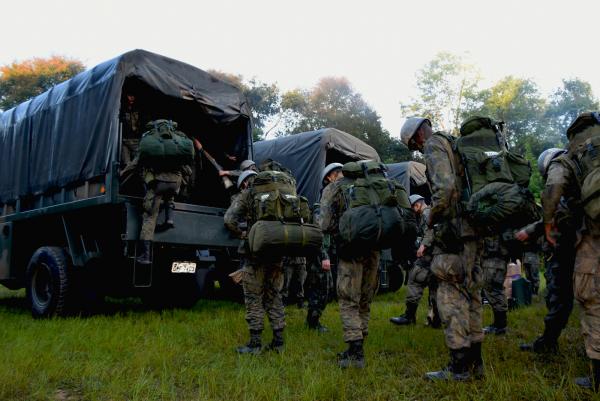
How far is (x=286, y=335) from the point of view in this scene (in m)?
5.20

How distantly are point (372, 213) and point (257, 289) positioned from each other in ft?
4.47

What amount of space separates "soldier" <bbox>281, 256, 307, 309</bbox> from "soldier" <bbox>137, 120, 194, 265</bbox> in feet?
6.12

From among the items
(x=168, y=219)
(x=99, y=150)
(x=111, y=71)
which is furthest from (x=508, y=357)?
(x=111, y=71)

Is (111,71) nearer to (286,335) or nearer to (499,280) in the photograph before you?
(286,335)

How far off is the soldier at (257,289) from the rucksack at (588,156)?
2506mm

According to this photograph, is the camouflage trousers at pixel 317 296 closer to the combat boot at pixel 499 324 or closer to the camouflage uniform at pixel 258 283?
the camouflage uniform at pixel 258 283

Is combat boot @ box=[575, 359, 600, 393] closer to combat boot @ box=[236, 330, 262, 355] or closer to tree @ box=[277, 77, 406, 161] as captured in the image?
combat boot @ box=[236, 330, 262, 355]

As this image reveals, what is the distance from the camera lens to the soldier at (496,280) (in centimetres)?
538

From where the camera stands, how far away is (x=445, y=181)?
3.54m

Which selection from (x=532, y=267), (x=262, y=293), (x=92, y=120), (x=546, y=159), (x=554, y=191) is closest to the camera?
(x=554, y=191)

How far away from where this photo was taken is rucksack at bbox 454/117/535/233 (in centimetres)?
335

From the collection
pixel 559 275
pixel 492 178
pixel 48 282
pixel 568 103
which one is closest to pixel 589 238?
pixel 492 178

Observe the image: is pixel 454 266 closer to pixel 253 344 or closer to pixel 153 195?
pixel 253 344

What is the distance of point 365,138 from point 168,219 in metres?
24.7
